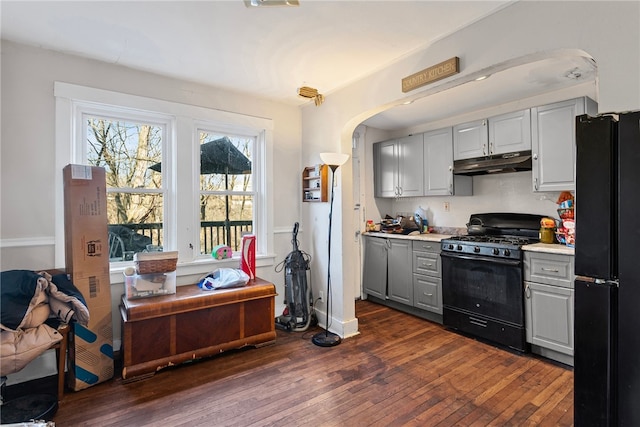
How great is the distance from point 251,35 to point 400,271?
3.02 m

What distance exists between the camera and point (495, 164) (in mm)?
3385

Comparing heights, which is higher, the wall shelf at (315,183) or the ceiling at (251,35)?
the ceiling at (251,35)

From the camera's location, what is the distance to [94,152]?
2848 mm

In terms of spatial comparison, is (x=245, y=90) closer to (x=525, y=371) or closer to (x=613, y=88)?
(x=613, y=88)

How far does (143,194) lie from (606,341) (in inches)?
134

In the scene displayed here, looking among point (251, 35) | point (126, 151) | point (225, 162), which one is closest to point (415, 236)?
point (225, 162)

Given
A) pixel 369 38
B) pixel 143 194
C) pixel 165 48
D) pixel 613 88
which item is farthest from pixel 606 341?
pixel 143 194

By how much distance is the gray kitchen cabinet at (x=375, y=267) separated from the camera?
13.9ft

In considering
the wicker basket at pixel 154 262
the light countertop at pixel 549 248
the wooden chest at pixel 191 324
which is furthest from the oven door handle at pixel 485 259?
the wicker basket at pixel 154 262

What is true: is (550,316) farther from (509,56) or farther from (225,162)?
(225,162)

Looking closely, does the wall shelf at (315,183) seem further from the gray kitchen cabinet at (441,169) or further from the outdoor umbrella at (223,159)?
the gray kitchen cabinet at (441,169)

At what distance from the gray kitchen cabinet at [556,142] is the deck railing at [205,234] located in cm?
300

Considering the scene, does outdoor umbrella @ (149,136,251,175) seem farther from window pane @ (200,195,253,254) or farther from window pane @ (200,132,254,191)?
window pane @ (200,195,253,254)

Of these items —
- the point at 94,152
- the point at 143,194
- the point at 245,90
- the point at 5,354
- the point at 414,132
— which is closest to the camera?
the point at 5,354
